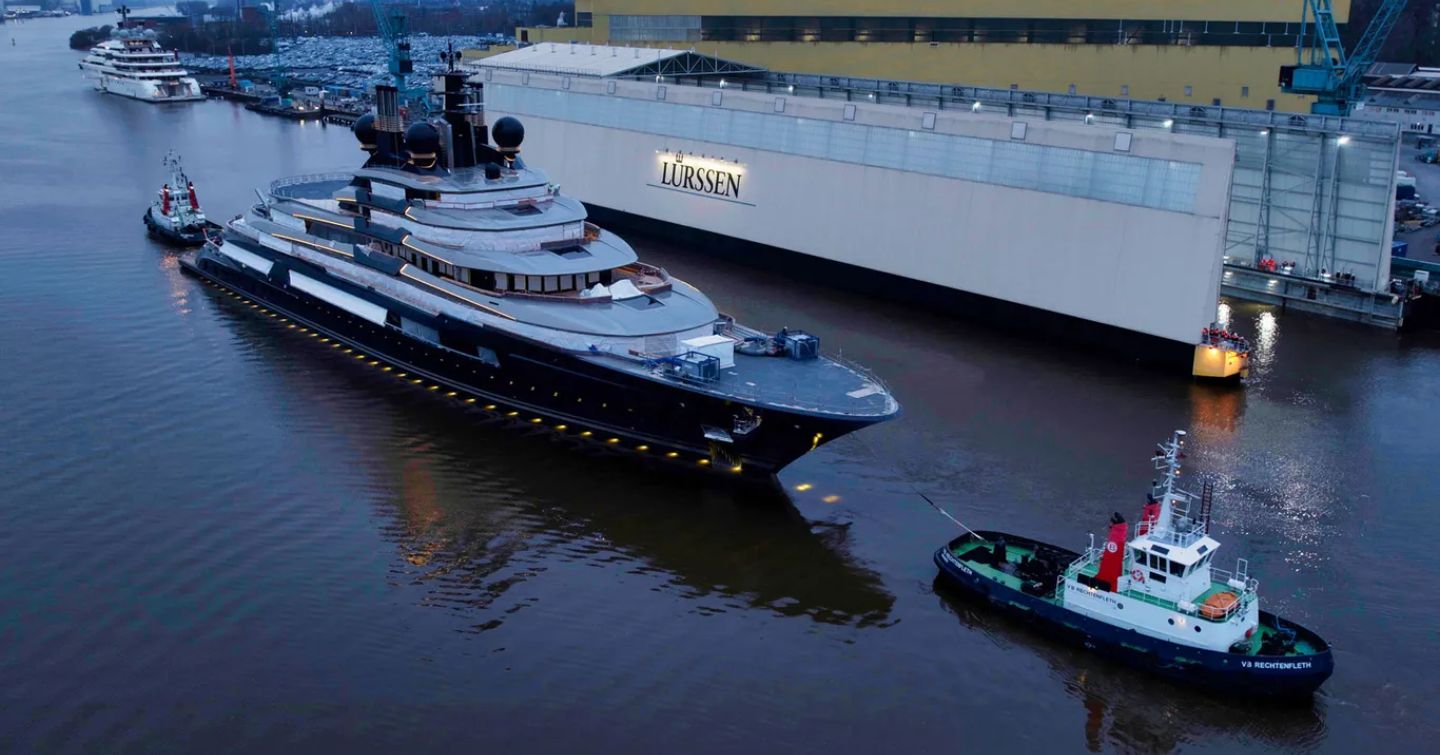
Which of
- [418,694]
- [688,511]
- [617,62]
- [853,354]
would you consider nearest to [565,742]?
[418,694]

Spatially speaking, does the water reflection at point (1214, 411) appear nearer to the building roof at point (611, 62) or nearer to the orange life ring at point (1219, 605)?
the orange life ring at point (1219, 605)

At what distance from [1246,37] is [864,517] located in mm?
38685

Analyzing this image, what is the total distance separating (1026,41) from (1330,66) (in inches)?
599

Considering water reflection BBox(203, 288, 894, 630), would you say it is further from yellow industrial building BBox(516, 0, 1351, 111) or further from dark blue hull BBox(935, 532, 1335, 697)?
yellow industrial building BBox(516, 0, 1351, 111)

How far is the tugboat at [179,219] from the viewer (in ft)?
178

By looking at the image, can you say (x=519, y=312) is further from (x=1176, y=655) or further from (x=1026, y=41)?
(x=1026, y=41)

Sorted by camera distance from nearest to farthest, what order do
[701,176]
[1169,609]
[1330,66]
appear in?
[1169,609] → [1330,66] → [701,176]

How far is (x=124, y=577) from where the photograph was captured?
24.6 metres

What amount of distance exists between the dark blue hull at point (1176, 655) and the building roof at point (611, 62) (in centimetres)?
4279

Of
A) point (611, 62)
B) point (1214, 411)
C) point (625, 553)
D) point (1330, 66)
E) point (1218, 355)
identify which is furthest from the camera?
point (611, 62)

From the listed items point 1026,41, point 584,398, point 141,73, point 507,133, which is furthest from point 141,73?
point 584,398

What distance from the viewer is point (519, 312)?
33281 mm

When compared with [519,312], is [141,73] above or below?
above

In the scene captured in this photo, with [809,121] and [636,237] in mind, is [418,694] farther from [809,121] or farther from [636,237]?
[636,237]
